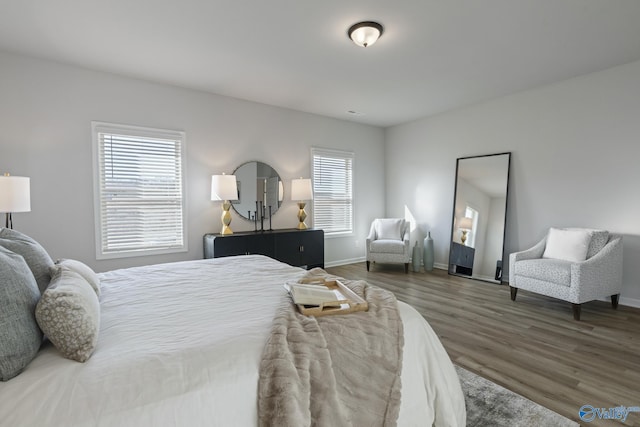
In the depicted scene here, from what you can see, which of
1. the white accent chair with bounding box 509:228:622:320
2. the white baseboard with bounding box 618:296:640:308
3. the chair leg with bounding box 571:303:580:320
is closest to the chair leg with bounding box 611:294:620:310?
the white accent chair with bounding box 509:228:622:320

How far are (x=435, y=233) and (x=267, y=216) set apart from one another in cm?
297

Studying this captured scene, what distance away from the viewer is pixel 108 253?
3.60 meters

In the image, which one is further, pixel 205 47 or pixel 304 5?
pixel 205 47

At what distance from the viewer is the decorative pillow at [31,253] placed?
1.35 m

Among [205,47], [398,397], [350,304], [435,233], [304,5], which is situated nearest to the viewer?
[398,397]

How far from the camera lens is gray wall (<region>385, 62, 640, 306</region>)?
3492 mm

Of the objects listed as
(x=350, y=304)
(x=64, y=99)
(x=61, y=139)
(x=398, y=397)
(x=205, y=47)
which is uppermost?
(x=205, y=47)

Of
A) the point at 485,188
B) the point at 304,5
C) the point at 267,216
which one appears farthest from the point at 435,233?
the point at 304,5

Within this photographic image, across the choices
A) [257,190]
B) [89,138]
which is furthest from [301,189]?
[89,138]

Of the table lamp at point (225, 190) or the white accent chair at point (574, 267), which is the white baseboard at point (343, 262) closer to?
the table lamp at point (225, 190)

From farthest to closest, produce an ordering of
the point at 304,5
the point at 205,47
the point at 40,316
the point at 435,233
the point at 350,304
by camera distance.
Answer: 1. the point at 435,233
2. the point at 205,47
3. the point at 304,5
4. the point at 350,304
5. the point at 40,316

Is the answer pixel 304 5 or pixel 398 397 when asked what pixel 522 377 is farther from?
pixel 304 5

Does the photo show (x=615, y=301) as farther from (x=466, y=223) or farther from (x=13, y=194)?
(x=13, y=194)

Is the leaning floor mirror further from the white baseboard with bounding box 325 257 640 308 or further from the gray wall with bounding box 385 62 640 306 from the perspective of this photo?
the white baseboard with bounding box 325 257 640 308
